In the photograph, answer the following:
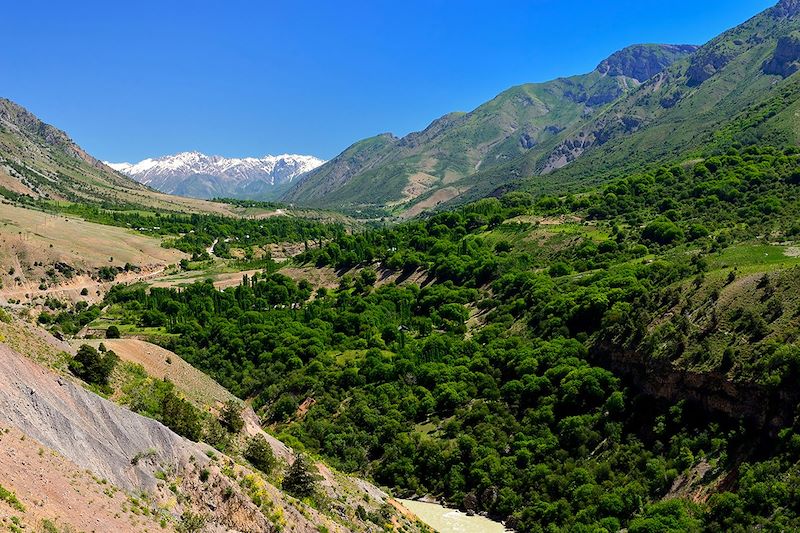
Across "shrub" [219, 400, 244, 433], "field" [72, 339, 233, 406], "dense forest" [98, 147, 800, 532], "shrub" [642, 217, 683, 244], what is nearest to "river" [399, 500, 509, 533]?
"dense forest" [98, 147, 800, 532]

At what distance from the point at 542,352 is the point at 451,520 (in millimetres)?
24427

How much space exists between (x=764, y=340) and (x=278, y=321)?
72162 millimetres

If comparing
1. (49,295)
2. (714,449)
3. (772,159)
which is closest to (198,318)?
(49,295)

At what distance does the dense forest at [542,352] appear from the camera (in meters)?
48.8

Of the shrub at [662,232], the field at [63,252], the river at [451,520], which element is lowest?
the river at [451,520]

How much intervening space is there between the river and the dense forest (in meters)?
1.49

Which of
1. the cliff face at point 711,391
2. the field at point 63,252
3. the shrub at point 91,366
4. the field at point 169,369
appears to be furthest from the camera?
the field at point 63,252

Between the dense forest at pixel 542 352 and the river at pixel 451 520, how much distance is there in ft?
4.89

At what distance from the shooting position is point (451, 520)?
55.9 metres

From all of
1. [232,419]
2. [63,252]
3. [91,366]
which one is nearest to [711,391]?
[232,419]

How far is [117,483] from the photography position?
24859 millimetres

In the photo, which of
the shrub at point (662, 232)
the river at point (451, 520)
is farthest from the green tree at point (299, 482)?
the shrub at point (662, 232)

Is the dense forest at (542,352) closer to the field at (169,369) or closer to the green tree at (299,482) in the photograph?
the field at (169,369)

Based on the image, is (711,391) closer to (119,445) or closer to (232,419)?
(232,419)
